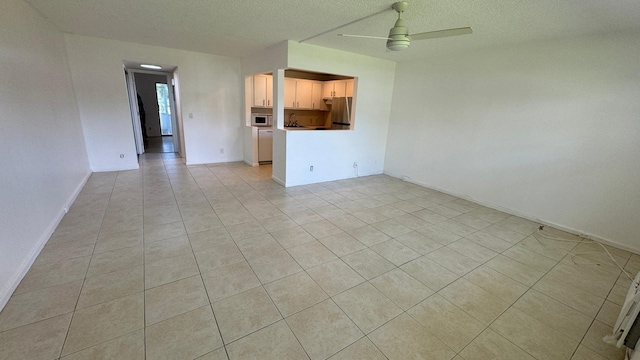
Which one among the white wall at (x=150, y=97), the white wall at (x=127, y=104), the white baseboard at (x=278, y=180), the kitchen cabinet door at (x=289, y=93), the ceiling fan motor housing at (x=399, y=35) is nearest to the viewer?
the ceiling fan motor housing at (x=399, y=35)

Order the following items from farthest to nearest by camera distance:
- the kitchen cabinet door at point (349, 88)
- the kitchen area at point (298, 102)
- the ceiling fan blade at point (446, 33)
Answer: the kitchen cabinet door at point (349, 88) → the kitchen area at point (298, 102) → the ceiling fan blade at point (446, 33)

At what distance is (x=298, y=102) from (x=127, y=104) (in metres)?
3.68

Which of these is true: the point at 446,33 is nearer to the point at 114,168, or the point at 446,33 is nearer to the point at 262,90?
the point at 262,90

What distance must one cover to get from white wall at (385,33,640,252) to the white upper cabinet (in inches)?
131

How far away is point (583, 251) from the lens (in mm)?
2994

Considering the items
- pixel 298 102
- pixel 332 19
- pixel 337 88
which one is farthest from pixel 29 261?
pixel 337 88

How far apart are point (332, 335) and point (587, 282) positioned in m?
2.59

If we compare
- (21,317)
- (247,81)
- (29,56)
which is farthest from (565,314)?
(247,81)

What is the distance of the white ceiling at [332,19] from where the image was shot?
2492 mm

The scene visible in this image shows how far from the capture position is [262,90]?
19.8 ft

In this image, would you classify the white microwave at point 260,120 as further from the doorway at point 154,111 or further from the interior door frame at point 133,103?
the doorway at point 154,111

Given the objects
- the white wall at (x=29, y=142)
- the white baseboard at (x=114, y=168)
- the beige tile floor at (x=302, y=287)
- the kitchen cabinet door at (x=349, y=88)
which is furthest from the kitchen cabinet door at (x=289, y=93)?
the white wall at (x=29, y=142)

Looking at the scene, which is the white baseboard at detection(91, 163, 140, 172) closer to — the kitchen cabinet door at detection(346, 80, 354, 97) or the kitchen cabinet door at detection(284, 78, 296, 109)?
the kitchen cabinet door at detection(284, 78, 296, 109)

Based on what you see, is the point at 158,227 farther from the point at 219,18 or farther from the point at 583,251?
the point at 583,251
